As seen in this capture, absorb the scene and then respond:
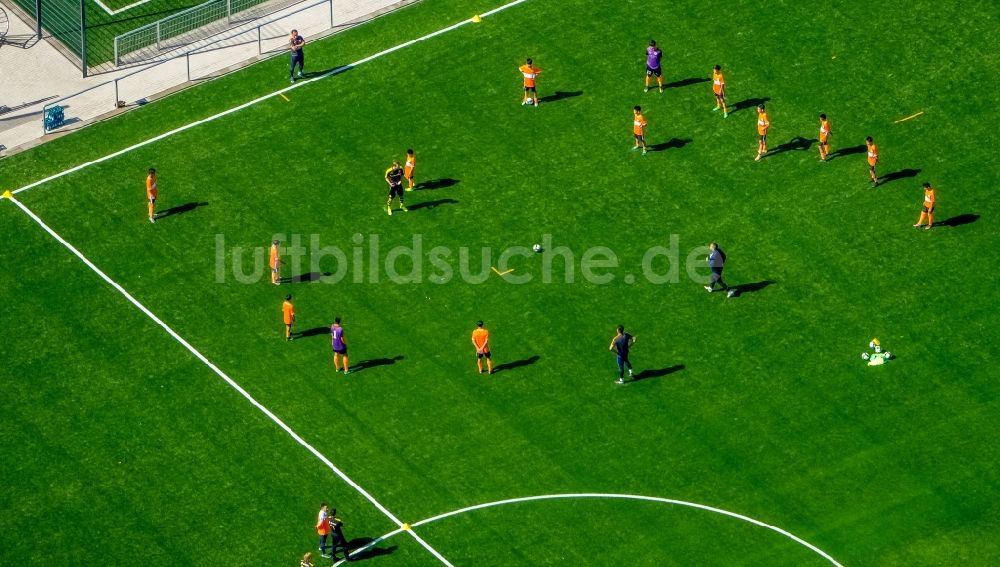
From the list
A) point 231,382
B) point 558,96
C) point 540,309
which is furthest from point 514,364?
point 558,96

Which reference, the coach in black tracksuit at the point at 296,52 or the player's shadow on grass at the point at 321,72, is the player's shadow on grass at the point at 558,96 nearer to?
the player's shadow on grass at the point at 321,72

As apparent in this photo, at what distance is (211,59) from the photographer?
A: 9844 centimetres

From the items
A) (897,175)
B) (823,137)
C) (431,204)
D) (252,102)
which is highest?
(252,102)

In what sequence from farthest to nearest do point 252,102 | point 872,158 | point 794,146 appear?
point 252,102, point 794,146, point 872,158

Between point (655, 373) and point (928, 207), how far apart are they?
13683 mm

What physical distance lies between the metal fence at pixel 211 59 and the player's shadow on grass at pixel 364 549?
27.2m

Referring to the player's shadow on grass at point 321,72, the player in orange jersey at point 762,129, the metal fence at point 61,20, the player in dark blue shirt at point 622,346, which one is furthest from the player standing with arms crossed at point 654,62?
the metal fence at point 61,20

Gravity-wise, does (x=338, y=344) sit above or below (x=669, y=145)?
below

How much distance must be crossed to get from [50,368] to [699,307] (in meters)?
25.7

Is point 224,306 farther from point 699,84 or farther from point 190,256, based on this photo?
point 699,84

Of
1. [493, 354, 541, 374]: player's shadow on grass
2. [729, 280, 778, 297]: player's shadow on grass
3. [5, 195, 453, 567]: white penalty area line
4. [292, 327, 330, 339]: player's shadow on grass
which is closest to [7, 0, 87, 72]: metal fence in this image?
[5, 195, 453, 567]: white penalty area line

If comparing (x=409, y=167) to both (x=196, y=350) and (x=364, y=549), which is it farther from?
(x=364, y=549)

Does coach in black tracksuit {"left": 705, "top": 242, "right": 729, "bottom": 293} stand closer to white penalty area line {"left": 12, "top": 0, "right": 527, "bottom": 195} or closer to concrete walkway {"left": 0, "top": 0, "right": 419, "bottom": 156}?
white penalty area line {"left": 12, "top": 0, "right": 527, "bottom": 195}

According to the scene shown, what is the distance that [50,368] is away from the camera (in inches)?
3292
